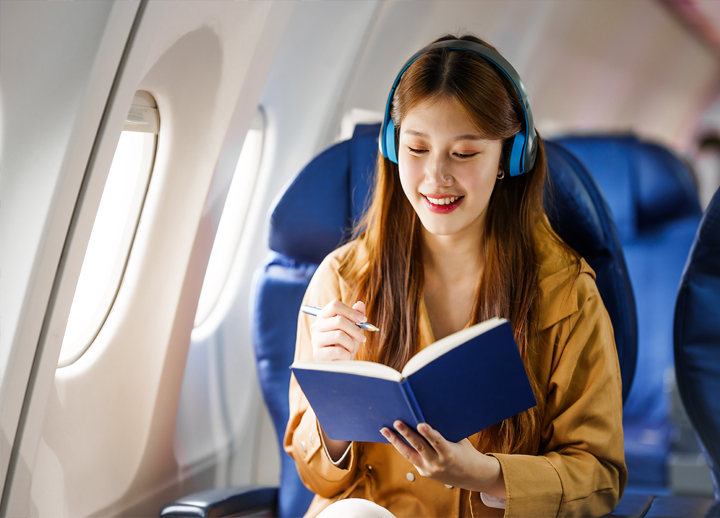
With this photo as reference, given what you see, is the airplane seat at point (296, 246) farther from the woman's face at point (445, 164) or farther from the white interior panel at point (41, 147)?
the white interior panel at point (41, 147)

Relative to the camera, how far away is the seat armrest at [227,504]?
55.7 inches

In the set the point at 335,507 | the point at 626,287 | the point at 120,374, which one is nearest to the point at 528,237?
the point at 626,287

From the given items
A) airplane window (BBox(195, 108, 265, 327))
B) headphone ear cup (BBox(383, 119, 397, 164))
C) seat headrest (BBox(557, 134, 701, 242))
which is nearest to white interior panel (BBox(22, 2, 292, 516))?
airplane window (BBox(195, 108, 265, 327))

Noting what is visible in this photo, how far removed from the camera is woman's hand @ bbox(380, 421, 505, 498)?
103 cm

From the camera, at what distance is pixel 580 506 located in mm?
1221

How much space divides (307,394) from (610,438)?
0.61 meters

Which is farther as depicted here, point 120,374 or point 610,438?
point 120,374

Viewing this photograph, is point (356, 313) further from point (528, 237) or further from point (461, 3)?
point (461, 3)

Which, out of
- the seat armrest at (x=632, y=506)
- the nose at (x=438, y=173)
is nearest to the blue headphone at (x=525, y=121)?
the nose at (x=438, y=173)

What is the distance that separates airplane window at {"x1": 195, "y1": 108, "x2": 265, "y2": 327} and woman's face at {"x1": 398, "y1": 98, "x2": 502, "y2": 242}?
96cm

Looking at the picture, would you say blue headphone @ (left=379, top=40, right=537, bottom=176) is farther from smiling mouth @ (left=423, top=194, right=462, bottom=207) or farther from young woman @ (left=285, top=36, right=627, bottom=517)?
smiling mouth @ (left=423, top=194, right=462, bottom=207)

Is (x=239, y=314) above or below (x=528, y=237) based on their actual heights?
below

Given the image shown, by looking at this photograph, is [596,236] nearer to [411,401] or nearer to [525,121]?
[525,121]

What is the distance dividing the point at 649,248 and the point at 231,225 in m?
1.51
